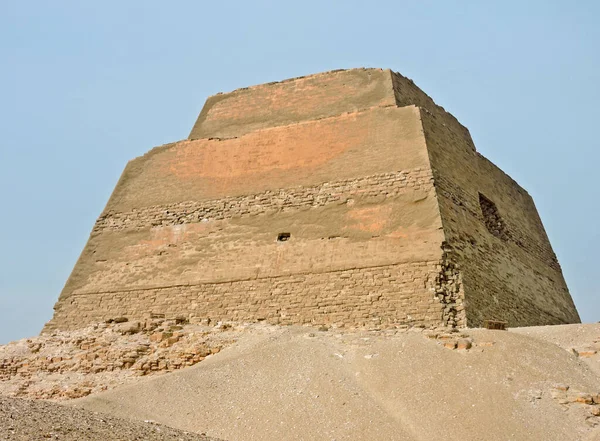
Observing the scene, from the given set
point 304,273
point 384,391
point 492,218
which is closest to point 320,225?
point 304,273

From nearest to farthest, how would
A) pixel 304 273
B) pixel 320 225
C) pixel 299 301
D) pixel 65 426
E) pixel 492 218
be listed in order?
1. pixel 65 426
2. pixel 299 301
3. pixel 304 273
4. pixel 320 225
5. pixel 492 218

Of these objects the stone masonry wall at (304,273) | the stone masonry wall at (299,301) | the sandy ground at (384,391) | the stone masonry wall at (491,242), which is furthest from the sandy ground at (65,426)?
the stone masonry wall at (491,242)

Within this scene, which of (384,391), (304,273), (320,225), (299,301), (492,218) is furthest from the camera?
(492,218)

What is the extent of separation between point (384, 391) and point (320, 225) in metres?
5.22

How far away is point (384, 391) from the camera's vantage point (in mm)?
8898

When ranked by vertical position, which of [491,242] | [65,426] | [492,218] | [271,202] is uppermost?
[271,202]

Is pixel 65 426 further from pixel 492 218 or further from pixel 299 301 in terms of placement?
pixel 492 218

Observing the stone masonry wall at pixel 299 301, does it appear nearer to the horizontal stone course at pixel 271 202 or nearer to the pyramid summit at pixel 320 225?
the pyramid summit at pixel 320 225

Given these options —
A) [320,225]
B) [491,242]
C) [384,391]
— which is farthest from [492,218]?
[384,391]

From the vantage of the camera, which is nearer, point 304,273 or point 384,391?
point 384,391

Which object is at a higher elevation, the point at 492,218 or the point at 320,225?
the point at 492,218

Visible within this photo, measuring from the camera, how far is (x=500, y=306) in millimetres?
13453

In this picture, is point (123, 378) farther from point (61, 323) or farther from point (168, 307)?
point (61, 323)

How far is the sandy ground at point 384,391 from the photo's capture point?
26.6 ft
